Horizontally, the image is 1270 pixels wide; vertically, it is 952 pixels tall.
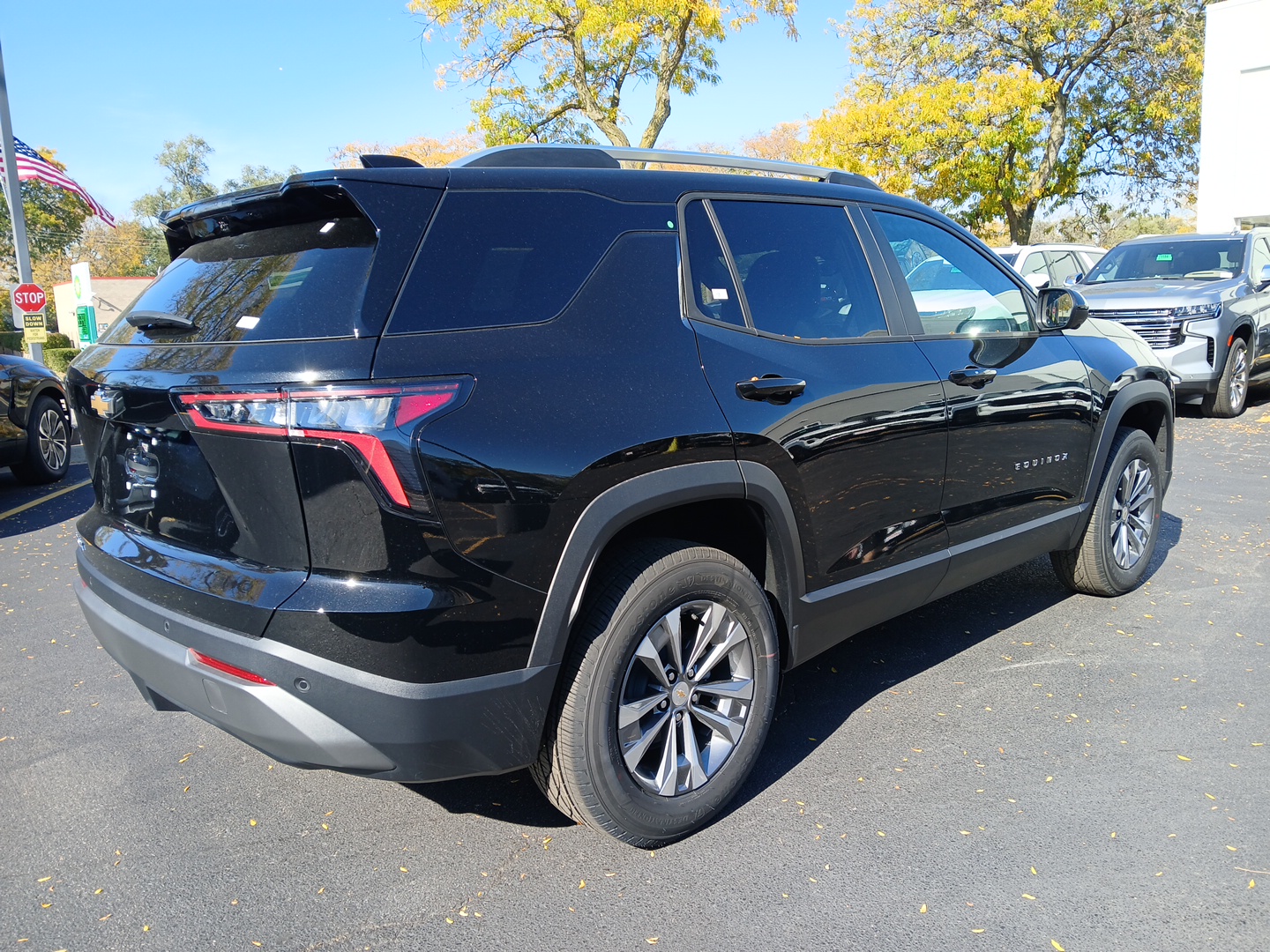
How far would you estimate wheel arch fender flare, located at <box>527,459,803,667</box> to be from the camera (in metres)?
2.44

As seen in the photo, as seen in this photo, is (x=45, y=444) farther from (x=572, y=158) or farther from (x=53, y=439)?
(x=572, y=158)

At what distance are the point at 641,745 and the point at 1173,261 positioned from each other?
1206 centimetres

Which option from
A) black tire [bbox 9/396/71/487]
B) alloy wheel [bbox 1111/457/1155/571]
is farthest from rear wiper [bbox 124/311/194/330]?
black tire [bbox 9/396/71/487]

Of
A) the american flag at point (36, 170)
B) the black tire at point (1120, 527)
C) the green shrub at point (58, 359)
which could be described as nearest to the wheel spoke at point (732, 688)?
the black tire at point (1120, 527)

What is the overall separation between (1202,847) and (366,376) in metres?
2.61

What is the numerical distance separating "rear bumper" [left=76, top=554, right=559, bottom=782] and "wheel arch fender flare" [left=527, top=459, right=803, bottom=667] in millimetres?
116

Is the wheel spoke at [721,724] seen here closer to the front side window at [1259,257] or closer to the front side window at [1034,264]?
the front side window at [1259,257]

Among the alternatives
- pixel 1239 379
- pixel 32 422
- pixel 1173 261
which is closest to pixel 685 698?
pixel 32 422

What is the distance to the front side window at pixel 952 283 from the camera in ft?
12.3

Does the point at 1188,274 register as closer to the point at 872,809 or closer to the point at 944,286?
the point at 944,286

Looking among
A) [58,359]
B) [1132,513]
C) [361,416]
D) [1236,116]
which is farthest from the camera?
[58,359]

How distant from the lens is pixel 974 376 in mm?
3717

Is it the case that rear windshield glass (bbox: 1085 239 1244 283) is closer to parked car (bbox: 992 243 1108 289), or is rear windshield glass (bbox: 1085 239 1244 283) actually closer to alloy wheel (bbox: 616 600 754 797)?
parked car (bbox: 992 243 1108 289)

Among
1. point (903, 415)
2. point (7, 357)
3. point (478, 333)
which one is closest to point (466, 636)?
point (478, 333)
